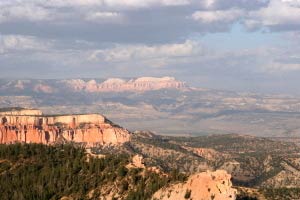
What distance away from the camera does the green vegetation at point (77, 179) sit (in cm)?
15725

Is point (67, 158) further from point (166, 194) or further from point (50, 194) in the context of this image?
point (166, 194)

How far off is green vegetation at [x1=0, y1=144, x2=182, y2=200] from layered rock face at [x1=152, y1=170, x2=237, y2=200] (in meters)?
6.84

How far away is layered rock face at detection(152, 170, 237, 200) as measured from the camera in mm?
137000

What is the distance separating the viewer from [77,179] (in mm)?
173125

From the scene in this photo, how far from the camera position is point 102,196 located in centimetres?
15800

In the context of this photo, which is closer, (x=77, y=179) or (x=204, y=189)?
(x=204, y=189)

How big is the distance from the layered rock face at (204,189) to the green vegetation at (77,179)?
684 cm

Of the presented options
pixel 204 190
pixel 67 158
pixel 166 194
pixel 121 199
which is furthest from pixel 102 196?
pixel 67 158

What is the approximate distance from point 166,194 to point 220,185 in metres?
14.1

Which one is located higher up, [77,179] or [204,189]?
[204,189]

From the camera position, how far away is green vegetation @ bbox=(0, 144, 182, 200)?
516 feet

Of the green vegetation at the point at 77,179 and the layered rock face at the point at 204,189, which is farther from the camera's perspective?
the green vegetation at the point at 77,179

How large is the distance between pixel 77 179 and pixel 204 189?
1808 inches

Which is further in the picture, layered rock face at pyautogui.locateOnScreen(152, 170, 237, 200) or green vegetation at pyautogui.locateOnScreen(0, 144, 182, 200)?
green vegetation at pyautogui.locateOnScreen(0, 144, 182, 200)
